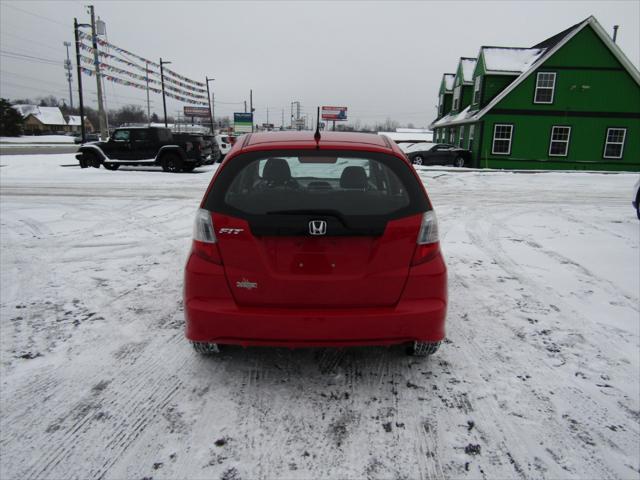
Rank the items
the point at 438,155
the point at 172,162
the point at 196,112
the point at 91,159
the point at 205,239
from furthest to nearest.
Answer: the point at 196,112 < the point at 438,155 < the point at 91,159 < the point at 172,162 < the point at 205,239

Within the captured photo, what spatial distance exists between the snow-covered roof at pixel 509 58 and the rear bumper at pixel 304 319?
91.4 ft

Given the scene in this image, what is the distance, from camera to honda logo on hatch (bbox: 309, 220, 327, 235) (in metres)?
2.71

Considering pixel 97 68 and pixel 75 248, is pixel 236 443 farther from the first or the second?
pixel 97 68

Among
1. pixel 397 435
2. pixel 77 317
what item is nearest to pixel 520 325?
pixel 397 435

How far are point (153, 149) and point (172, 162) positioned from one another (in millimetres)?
1081

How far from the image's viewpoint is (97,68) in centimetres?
2845

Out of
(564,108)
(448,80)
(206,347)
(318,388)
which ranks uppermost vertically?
(448,80)

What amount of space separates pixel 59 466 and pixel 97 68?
31.9 meters

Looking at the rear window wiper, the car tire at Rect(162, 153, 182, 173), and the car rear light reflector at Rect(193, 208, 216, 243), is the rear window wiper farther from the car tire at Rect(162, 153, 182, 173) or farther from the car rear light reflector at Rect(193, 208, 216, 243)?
the car tire at Rect(162, 153, 182, 173)

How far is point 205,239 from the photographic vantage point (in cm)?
289

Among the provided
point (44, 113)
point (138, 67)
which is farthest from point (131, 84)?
point (44, 113)

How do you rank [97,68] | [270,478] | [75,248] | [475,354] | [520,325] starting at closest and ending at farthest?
[270,478], [475,354], [520,325], [75,248], [97,68]

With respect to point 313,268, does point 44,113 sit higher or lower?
higher

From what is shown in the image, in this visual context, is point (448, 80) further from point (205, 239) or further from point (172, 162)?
point (205, 239)
